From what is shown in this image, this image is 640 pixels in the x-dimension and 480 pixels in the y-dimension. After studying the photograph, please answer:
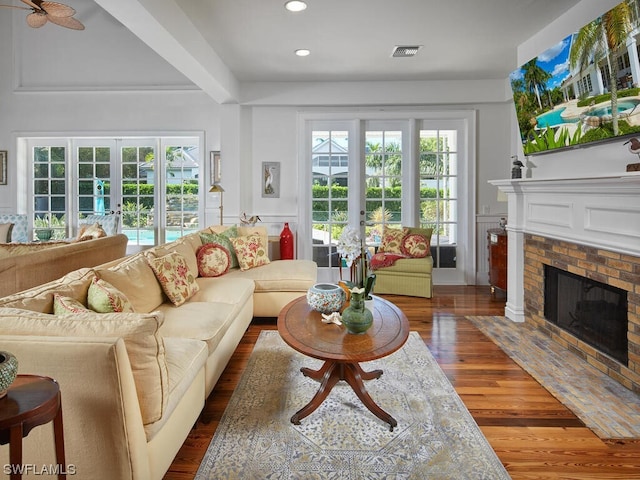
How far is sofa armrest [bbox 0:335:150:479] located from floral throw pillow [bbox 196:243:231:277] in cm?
240

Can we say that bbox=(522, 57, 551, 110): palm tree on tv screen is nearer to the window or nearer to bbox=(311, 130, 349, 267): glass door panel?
bbox=(311, 130, 349, 267): glass door panel

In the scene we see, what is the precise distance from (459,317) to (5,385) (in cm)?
370

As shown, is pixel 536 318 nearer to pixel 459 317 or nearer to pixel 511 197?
pixel 459 317

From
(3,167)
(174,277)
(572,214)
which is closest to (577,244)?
(572,214)

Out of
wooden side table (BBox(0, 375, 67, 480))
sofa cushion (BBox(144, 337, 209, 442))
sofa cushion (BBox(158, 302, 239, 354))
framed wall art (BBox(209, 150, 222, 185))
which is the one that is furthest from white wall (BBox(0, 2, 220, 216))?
wooden side table (BBox(0, 375, 67, 480))

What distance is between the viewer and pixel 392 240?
502 cm

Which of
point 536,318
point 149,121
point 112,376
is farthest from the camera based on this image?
point 149,121

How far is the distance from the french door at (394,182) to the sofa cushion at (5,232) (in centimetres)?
403

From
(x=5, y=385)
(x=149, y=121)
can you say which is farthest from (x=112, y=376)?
(x=149, y=121)

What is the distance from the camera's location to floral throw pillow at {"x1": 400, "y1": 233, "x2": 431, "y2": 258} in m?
4.85

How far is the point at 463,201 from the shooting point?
17.7ft

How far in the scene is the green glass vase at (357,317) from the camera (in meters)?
2.07

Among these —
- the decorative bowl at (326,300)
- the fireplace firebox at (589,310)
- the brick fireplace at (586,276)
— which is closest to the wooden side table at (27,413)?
the decorative bowl at (326,300)

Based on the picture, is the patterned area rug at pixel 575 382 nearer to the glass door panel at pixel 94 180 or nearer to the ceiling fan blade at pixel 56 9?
the ceiling fan blade at pixel 56 9
